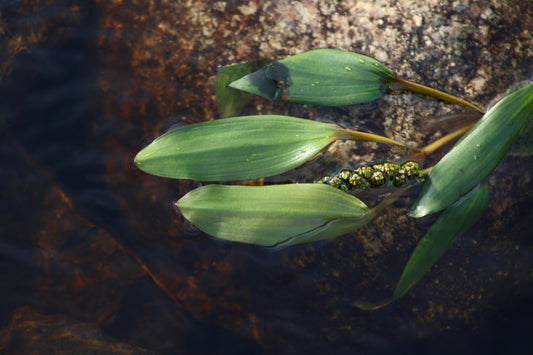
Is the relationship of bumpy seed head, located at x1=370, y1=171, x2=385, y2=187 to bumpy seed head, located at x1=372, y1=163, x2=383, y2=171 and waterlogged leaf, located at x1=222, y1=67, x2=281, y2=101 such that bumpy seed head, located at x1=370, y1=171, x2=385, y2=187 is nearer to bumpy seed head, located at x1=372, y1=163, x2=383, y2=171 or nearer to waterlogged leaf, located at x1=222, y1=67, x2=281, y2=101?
bumpy seed head, located at x1=372, y1=163, x2=383, y2=171

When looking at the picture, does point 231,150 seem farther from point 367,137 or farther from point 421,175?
point 421,175

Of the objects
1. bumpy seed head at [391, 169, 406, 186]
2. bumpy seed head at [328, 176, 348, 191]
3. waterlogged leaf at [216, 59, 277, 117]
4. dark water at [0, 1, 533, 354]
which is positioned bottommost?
dark water at [0, 1, 533, 354]

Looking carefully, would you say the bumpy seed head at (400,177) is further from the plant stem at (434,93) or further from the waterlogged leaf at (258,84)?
the waterlogged leaf at (258,84)

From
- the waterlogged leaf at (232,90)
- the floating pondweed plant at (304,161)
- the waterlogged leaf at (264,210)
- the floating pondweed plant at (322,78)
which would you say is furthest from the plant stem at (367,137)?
the waterlogged leaf at (232,90)

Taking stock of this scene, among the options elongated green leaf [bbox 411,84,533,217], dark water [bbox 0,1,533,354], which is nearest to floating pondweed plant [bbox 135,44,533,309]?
elongated green leaf [bbox 411,84,533,217]

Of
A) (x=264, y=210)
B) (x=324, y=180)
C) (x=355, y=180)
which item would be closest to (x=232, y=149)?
(x=264, y=210)

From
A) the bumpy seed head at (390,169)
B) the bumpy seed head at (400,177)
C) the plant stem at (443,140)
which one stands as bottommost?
the bumpy seed head at (400,177)

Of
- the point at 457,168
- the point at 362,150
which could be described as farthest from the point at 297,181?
the point at 457,168
